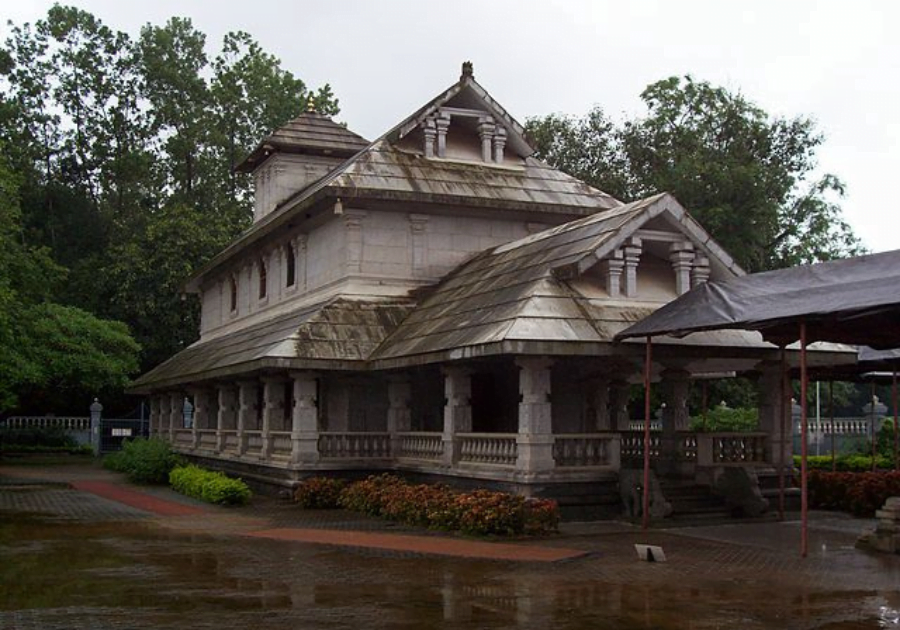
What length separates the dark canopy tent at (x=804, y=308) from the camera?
13828 millimetres

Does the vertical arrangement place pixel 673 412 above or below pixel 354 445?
above

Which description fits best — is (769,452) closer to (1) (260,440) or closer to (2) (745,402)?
(1) (260,440)

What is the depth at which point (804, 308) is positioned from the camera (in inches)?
564

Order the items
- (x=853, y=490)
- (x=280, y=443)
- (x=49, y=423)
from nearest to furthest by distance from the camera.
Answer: (x=853, y=490) → (x=280, y=443) → (x=49, y=423)

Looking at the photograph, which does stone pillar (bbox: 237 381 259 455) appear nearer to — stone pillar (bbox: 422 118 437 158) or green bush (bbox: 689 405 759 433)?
stone pillar (bbox: 422 118 437 158)

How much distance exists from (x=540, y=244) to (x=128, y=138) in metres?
47.7

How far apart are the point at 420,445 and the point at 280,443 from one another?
13.6 feet

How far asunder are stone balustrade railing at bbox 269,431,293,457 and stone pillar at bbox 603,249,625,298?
27.8ft

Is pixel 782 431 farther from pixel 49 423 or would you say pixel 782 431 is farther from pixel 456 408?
pixel 49 423

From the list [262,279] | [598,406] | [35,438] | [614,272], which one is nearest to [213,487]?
[598,406]

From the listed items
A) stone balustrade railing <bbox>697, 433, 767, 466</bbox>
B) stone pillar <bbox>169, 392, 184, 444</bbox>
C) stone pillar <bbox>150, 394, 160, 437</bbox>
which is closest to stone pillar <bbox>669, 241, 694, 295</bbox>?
stone balustrade railing <bbox>697, 433, 767, 466</bbox>

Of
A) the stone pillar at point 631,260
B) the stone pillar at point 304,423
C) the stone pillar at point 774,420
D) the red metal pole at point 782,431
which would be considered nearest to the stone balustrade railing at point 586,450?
the stone pillar at point 631,260

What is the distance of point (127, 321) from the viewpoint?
5256 cm

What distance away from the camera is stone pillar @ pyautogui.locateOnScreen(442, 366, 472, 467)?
2006 cm
